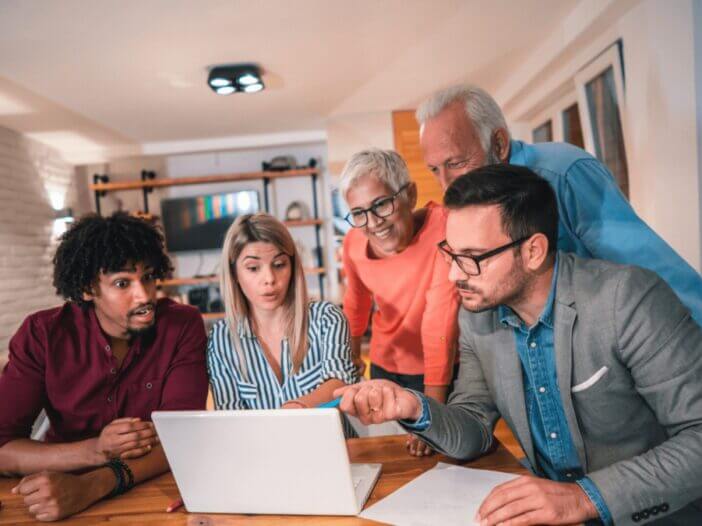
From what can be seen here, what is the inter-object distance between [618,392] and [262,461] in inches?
28.7

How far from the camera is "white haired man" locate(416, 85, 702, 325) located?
1.42m

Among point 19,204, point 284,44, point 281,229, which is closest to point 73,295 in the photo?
point 281,229

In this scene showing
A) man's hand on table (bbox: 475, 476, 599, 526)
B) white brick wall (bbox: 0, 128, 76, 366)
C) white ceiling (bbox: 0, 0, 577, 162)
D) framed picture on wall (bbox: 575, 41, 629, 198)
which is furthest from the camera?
white brick wall (bbox: 0, 128, 76, 366)

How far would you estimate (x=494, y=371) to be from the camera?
1271mm

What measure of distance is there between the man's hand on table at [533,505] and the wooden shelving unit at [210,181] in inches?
192

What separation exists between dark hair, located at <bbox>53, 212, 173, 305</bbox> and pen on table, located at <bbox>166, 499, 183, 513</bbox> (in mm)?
752

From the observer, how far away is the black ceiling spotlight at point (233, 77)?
3.80 meters

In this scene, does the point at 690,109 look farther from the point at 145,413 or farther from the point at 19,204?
the point at 19,204

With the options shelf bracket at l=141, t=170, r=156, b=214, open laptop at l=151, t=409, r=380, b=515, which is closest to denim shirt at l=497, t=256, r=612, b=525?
open laptop at l=151, t=409, r=380, b=515

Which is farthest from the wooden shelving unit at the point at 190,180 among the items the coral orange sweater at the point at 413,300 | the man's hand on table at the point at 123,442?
the man's hand on table at the point at 123,442

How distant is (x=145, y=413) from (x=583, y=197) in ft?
4.48

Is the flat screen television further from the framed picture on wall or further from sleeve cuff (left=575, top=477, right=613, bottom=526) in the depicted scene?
sleeve cuff (left=575, top=477, right=613, bottom=526)

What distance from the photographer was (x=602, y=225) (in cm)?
147

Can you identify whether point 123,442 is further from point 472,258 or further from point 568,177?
point 568,177
